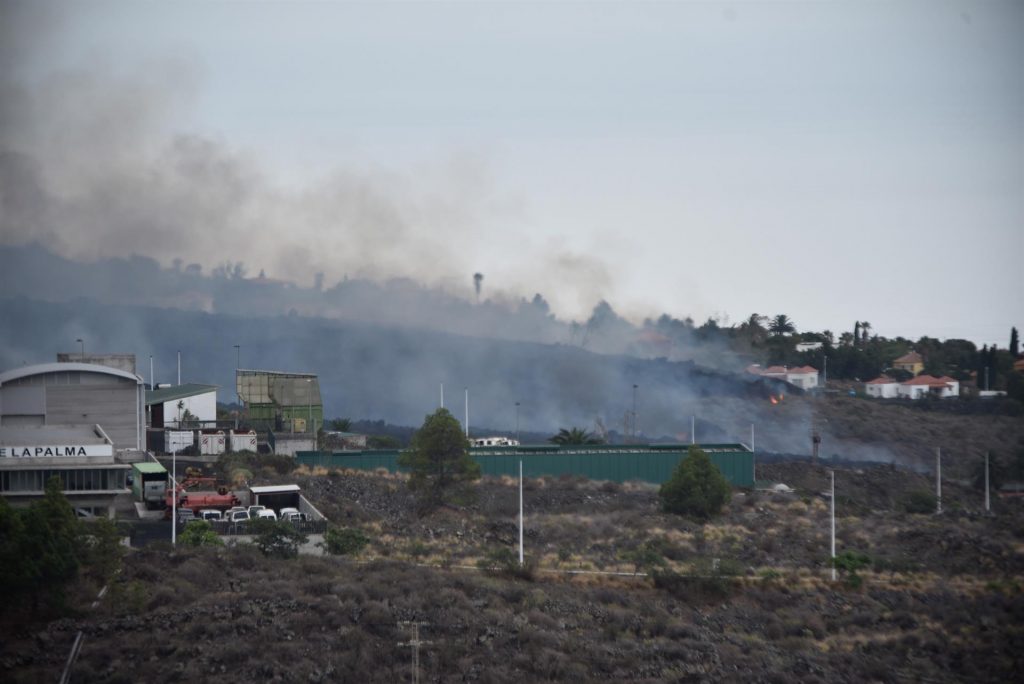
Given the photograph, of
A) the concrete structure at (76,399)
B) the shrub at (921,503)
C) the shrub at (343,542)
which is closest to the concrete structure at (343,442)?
the concrete structure at (76,399)

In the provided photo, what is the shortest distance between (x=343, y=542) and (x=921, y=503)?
30.1m

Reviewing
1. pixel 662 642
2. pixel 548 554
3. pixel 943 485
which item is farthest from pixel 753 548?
pixel 943 485

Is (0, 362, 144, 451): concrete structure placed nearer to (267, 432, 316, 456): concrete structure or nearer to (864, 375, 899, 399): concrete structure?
(267, 432, 316, 456): concrete structure

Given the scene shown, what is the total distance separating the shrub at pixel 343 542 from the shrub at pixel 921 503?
94.2 ft

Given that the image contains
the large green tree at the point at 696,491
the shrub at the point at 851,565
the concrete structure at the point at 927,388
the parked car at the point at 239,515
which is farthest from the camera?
the concrete structure at the point at 927,388

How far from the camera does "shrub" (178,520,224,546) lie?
3356 centimetres

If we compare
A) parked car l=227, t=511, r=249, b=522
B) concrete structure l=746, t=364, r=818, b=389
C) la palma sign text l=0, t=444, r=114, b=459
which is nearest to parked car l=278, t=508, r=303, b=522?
parked car l=227, t=511, r=249, b=522

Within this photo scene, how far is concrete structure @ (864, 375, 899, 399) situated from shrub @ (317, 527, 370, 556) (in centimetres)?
6518

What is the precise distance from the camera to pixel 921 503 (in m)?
51.3

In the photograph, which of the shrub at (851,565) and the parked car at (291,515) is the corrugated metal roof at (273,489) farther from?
the shrub at (851,565)

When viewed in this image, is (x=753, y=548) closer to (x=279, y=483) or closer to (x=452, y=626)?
(x=452, y=626)

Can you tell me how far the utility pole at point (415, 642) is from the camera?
23172 millimetres

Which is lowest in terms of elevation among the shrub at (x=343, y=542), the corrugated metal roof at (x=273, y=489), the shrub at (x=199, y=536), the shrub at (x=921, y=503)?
the shrub at (x=921, y=503)

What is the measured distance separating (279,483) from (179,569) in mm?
15862
